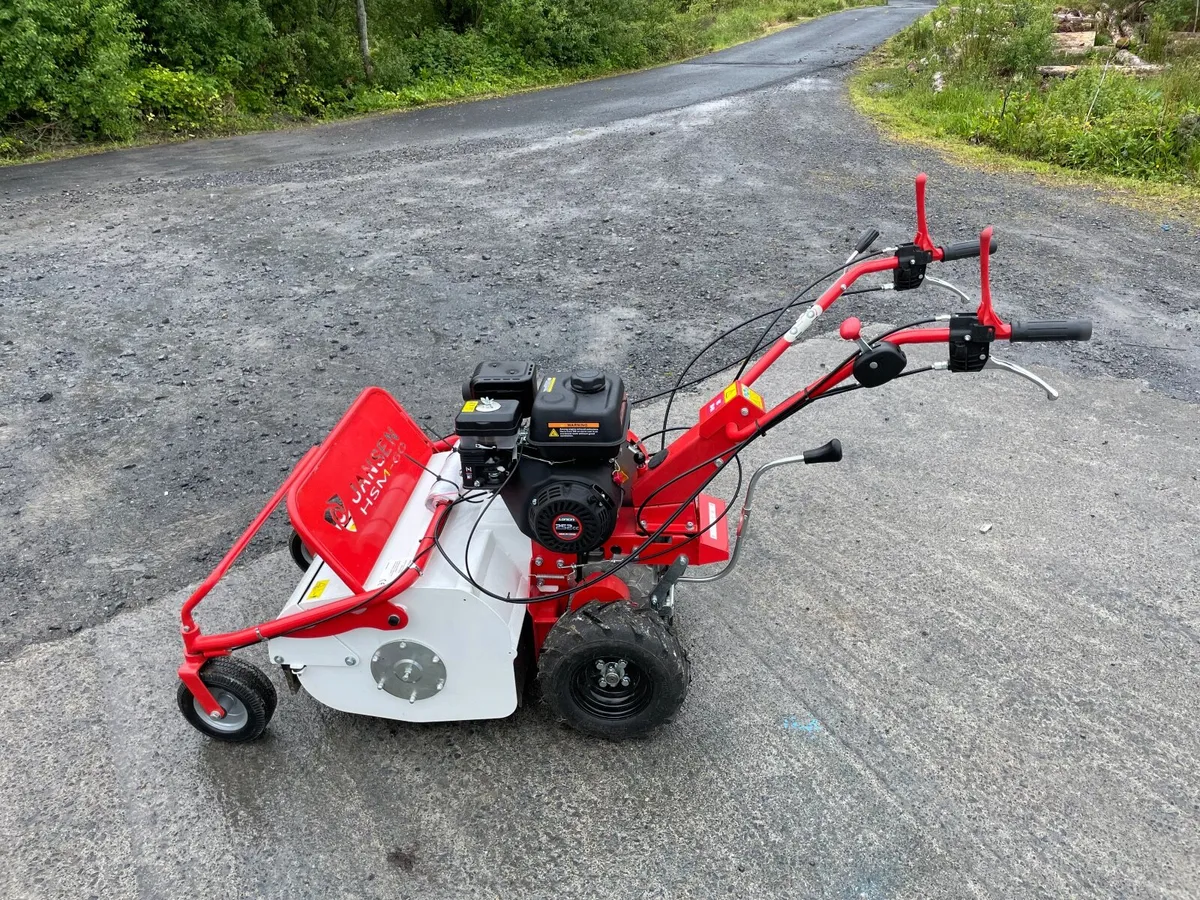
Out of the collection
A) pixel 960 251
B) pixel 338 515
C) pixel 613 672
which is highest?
pixel 960 251

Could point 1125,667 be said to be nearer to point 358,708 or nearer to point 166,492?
point 358,708

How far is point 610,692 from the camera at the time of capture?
2.86m

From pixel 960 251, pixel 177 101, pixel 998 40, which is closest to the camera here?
pixel 960 251

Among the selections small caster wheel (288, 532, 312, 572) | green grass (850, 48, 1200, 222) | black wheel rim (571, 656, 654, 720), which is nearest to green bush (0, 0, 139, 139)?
small caster wheel (288, 532, 312, 572)

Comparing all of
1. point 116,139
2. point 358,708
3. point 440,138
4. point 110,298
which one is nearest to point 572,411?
point 358,708

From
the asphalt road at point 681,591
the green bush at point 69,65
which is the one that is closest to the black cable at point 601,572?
the asphalt road at point 681,591

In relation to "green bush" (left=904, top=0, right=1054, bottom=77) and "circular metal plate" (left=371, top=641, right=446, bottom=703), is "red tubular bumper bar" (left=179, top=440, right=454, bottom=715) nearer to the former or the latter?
"circular metal plate" (left=371, top=641, right=446, bottom=703)

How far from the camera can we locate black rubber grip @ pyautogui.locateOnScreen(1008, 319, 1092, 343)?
2322mm

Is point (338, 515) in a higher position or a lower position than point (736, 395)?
lower

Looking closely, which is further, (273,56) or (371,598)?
(273,56)

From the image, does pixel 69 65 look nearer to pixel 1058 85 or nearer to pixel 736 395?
pixel 736 395

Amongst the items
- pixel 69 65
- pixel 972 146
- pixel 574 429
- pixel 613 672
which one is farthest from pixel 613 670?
pixel 69 65

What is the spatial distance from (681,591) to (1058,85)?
10888 mm

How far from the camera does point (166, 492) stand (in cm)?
425
